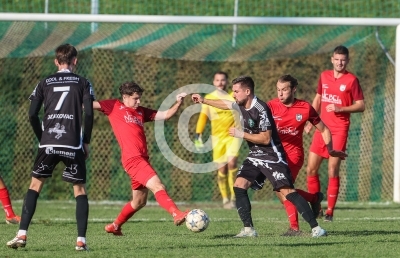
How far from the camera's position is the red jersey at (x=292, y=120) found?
10102 millimetres

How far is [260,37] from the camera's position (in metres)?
16.2

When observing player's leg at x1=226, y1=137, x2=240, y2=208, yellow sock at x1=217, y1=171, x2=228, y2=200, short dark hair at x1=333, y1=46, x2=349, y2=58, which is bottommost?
yellow sock at x1=217, y1=171, x2=228, y2=200

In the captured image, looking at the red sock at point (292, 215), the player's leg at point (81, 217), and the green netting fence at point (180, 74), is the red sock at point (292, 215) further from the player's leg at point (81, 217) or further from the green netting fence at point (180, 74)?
the green netting fence at point (180, 74)

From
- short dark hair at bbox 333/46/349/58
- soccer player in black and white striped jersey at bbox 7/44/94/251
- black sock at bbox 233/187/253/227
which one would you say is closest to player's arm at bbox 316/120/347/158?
black sock at bbox 233/187/253/227

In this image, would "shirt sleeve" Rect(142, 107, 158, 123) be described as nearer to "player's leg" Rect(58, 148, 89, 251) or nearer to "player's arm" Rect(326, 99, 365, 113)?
"player's leg" Rect(58, 148, 89, 251)

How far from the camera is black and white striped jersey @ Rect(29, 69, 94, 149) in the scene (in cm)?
805

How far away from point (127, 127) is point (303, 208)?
6.81 feet

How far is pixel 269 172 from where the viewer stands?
30.6 feet

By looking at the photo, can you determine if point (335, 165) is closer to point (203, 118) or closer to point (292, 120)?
point (292, 120)

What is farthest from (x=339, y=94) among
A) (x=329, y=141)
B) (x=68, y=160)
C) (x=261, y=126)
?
(x=68, y=160)

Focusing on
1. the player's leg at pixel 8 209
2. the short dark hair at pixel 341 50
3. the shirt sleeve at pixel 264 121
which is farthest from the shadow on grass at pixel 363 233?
the player's leg at pixel 8 209

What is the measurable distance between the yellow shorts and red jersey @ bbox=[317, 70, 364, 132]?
2.99m

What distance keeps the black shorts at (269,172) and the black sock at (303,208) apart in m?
0.12

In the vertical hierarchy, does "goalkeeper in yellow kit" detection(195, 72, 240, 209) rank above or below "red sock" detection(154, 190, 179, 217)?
below
